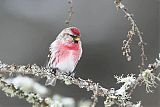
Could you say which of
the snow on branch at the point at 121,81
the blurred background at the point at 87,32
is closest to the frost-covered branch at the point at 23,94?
the snow on branch at the point at 121,81

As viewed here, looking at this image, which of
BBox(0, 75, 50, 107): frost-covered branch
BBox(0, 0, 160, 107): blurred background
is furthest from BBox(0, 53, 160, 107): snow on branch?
BBox(0, 0, 160, 107): blurred background

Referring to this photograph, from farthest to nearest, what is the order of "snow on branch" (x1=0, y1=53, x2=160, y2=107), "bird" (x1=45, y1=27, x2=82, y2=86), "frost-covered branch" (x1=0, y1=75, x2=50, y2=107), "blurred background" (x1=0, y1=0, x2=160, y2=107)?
"blurred background" (x1=0, y1=0, x2=160, y2=107) → "bird" (x1=45, y1=27, x2=82, y2=86) → "snow on branch" (x1=0, y1=53, x2=160, y2=107) → "frost-covered branch" (x1=0, y1=75, x2=50, y2=107)

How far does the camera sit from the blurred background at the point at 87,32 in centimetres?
451

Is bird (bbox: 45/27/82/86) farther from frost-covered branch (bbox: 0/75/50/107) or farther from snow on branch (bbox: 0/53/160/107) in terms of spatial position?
frost-covered branch (bbox: 0/75/50/107)

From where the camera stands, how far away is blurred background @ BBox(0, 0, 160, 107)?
451 centimetres

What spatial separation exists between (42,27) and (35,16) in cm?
16

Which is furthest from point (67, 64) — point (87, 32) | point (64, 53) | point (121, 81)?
point (87, 32)

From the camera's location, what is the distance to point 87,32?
490cm

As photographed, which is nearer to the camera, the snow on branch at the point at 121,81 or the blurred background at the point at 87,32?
the snow on branch at the point at 121,81

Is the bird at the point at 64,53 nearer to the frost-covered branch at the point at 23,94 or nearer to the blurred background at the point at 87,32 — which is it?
the frost-covered branch at the point at 23,94

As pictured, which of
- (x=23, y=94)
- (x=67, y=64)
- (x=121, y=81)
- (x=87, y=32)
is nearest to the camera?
(x=23, y=94)

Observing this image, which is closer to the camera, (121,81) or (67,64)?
(121,81)

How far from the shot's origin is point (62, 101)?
89cm

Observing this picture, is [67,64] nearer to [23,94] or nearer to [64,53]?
[64,53]
